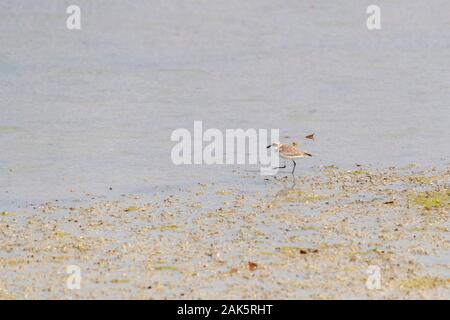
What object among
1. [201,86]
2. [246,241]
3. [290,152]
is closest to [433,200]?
[290,152]

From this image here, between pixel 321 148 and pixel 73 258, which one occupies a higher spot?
pixel 321 148

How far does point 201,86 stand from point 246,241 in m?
7.79

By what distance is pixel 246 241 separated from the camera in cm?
1016

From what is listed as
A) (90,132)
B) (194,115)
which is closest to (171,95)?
(194,115)

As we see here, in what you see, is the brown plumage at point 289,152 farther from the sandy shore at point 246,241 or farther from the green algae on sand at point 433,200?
the green algae on sand at point 433,200

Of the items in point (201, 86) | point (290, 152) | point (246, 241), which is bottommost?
point (246, 241)

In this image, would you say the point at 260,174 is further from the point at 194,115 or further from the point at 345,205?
the point at 194,115

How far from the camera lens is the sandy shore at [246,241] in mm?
8859

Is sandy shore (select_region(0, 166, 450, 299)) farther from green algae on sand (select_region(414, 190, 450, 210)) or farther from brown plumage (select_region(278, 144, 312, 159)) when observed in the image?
brown plumage (select_region(278, 144, 312, 159))

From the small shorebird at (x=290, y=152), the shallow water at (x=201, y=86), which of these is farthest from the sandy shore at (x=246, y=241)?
the shallow water at (x=201, y=86)

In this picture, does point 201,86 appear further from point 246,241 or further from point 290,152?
point 246,241
